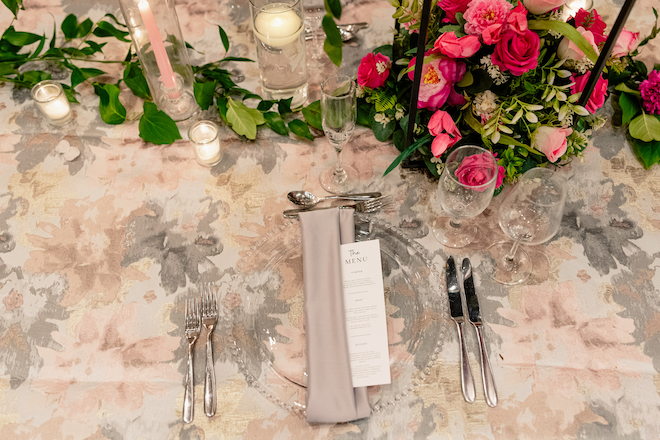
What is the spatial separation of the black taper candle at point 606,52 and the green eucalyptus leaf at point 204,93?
2.44 ft

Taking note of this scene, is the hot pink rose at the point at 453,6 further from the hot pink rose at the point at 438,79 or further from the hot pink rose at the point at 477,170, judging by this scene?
the hot pink rose at the point at 477,170

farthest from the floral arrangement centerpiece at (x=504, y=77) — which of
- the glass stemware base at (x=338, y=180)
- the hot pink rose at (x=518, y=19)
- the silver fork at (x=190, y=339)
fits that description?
the silver fork at (x=190, y=339)

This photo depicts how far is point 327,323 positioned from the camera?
728 millimetres

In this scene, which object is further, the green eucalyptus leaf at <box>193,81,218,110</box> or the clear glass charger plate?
the green eucalyptus leaf at <box>193,81,218,110</box>

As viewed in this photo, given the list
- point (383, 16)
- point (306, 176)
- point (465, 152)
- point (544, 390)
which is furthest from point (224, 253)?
point (383, 16)

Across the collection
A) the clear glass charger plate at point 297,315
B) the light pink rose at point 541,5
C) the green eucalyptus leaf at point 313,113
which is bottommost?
the clear glass charger plate at point 297,315

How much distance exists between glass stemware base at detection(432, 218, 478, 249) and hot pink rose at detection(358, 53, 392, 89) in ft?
1.01

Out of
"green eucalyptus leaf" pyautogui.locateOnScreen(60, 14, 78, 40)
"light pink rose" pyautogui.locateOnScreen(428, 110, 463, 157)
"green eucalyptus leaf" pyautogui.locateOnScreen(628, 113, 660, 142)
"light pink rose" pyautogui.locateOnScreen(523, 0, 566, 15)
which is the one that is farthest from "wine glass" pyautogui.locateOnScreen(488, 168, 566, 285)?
"green eucalyptus leaf" pyautogui.locateOnScreen(60, 14, 78, 40)

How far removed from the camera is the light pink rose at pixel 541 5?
702 millimetres

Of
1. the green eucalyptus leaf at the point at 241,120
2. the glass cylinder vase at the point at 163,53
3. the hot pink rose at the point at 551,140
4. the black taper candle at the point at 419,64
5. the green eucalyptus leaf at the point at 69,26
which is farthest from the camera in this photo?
the green eucalyptus leaf at the point at 69,26

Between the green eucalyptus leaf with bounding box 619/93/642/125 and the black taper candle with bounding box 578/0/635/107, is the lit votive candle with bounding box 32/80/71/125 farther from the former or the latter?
the green eucalyptus leaf with bounding box 619/93/642/125

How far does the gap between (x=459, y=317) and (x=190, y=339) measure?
455 millimetres

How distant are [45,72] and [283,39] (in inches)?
25.1

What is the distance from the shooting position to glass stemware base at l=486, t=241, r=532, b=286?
82 cm
